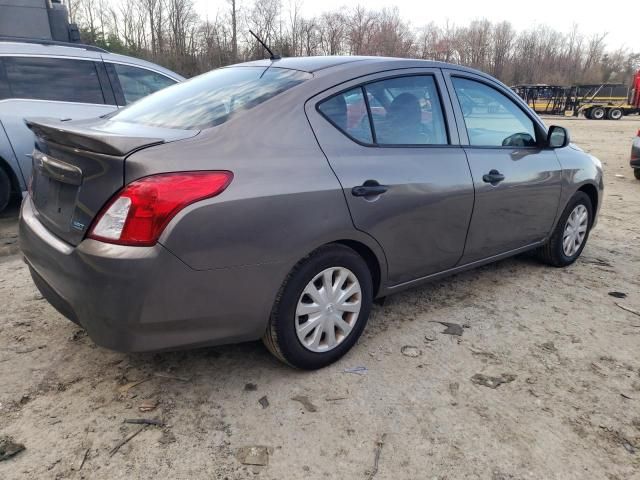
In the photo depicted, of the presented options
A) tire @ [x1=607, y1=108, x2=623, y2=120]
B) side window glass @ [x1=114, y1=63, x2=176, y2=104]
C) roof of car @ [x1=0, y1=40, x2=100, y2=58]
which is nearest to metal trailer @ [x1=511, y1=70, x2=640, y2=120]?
tire @ [x1=607, y1=108, x2=623, y2=120]

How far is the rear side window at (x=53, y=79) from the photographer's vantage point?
5.13 meters

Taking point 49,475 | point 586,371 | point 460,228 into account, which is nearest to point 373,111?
point 460,228

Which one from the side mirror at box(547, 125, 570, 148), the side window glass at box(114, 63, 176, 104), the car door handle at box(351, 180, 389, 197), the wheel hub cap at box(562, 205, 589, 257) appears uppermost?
the side window glass at box(114, 63, 176, 104)

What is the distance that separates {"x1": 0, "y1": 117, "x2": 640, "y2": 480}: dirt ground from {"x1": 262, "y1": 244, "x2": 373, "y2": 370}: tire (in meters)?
0.13

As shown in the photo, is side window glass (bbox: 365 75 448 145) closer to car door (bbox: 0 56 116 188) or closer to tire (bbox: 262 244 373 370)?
tire (bbox: 262 244 373 370)

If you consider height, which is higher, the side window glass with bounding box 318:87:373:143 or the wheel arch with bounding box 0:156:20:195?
the side window glass with bounding box 318:87:373:143

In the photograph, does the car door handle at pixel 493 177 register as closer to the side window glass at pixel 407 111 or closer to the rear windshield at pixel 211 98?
the side window glass at pixel 407 111

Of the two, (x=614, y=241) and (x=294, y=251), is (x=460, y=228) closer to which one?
(x=294, y=251)

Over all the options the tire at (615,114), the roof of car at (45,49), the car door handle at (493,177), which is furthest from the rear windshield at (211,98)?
the tire at (615,114)

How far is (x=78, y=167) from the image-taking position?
7.22 feet

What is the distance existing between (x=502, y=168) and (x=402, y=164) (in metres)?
1.02

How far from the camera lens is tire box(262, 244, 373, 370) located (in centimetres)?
243

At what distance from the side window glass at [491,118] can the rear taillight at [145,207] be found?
2.07 metres

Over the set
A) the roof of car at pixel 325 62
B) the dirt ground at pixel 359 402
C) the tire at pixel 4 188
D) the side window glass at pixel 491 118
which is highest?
the roof of car at pixel 325 62
